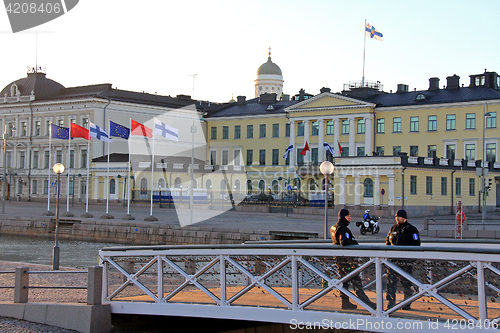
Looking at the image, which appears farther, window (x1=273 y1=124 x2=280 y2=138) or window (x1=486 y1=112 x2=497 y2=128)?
window (x1=273 y1=124 x2=280 y2=138)

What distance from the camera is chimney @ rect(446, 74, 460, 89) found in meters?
66.0

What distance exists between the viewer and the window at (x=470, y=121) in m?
62.2

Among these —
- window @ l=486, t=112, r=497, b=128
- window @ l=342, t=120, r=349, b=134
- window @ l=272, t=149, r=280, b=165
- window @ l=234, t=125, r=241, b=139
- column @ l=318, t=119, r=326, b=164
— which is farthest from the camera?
window @ l=234, t=125, r=241, b=139

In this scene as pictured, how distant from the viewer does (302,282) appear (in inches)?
381

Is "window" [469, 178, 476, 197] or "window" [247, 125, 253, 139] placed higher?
"window" [247, 125, 253, 139]

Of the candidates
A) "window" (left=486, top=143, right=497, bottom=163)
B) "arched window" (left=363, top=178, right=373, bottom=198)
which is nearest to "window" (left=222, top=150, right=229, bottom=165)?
"window" (left=486, top=143, right=497, bottom=163)

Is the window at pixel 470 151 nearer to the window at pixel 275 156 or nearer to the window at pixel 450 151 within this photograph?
the window at pixel 450 151

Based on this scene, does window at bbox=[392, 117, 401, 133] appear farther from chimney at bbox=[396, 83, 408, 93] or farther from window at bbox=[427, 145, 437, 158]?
chimney at bbox=[396, 83, 408, 93]

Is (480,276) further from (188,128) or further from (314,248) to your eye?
(188,128)

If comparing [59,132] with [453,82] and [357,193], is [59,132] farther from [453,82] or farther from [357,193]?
[453,82]

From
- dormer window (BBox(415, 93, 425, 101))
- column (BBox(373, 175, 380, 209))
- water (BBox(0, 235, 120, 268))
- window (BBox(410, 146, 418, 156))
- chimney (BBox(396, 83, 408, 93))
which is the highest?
chimney (BBox(396, 83, 408, 93))

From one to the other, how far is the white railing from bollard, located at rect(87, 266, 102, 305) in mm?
181

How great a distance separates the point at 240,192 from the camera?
6781 cm

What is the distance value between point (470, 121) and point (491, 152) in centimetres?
367
